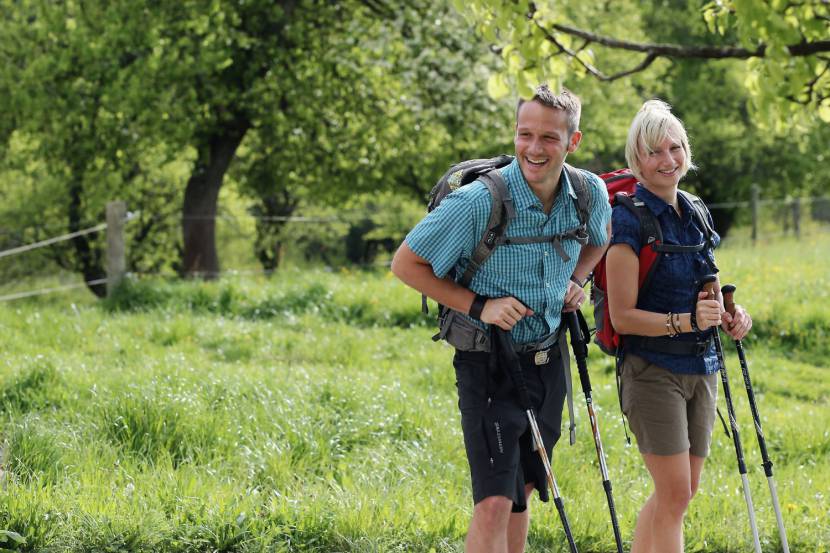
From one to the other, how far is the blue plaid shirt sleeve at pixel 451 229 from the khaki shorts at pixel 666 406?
1016mm

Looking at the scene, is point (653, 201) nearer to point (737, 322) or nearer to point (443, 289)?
point (737, 322)

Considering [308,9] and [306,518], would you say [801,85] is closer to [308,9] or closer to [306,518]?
[306,518]

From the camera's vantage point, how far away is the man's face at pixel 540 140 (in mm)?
3951

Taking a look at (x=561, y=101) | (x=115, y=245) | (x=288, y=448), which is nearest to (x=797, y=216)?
(x=115, y=245)

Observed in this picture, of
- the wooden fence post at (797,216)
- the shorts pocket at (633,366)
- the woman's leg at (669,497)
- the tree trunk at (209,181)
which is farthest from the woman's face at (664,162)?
the wooden fence post at (797,216)

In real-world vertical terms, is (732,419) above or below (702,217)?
below

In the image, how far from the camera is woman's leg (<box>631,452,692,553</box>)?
438cm

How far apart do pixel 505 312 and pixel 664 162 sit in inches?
40.5

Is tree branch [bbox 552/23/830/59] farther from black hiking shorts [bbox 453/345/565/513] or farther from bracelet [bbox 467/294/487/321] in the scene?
black hiking shorts [bbox 453/345/565/513]

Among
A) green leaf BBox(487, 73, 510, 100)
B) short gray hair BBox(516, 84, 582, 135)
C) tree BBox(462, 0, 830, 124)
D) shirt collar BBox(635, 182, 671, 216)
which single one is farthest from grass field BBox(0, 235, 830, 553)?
tree BBox(462, 0, 830, 124)

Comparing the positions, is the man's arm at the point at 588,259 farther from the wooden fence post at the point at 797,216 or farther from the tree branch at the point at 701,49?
the wooden fence post at the point at 797,216

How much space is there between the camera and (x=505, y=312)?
389cm

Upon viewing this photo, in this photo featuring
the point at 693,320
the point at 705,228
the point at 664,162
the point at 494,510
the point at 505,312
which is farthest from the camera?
the point at 705,228

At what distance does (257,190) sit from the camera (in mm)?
24734
